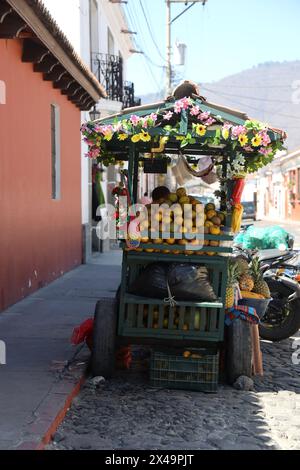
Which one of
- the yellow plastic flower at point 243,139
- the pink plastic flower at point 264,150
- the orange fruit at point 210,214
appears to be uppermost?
the yellow plastic flower at point 243,139

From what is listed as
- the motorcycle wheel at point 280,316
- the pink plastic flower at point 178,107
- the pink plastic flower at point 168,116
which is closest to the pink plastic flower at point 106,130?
the pink plastic flower at point 168,116

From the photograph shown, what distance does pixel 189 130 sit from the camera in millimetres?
5758

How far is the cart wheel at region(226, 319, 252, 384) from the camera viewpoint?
19.1ft

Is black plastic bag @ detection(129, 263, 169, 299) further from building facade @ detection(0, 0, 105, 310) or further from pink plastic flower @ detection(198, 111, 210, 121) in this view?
building facade @ detection(0, 0, 105, 310)

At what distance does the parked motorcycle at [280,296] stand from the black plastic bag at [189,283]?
6.92ft

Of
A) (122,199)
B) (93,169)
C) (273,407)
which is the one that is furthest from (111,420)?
(93,169)

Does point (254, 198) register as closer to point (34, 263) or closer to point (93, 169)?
point (93, 169)

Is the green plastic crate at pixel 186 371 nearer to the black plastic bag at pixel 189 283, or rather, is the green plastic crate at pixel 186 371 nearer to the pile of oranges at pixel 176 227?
the black plastic bag at pixel 189 283

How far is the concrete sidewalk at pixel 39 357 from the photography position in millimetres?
4555

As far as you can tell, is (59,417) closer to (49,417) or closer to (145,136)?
(49,417)

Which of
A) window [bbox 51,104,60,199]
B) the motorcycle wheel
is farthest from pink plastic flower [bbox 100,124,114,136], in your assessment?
window [bbox 51,104,60,199]

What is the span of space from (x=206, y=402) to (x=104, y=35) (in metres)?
15.4

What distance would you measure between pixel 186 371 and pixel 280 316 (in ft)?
7.59

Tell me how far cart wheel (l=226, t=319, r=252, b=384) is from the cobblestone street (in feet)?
0.58
